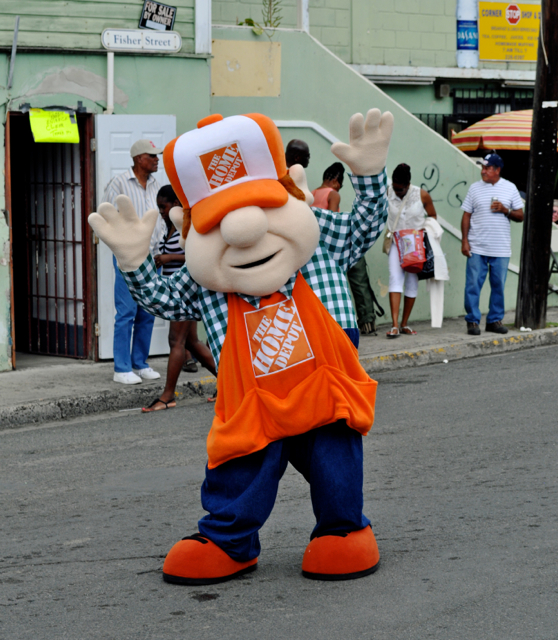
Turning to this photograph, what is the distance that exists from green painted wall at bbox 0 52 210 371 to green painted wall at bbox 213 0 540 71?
4.60 meters

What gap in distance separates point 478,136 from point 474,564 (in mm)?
10999

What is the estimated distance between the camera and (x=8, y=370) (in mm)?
9133

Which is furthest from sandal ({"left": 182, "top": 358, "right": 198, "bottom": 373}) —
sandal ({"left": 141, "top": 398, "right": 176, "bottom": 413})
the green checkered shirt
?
the green checkered shirt

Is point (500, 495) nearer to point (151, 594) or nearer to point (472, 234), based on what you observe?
point (151, 594)

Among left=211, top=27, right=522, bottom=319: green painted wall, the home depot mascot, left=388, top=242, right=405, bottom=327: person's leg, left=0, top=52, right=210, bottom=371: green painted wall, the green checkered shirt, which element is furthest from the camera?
left=211, top=27, right=522, bottom=319: green painted wall

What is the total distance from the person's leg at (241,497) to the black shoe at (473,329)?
7.08 metres

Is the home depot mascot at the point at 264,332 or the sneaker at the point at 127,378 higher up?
the home depot mascot at the point at 264,332

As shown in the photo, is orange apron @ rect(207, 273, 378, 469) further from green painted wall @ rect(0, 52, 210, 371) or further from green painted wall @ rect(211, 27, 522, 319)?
green painted wall @ rect(211, 27, 522, 319)

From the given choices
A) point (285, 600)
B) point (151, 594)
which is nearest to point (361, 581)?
point (285, 600)

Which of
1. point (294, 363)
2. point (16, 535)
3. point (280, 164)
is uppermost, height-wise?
point (280, 164)

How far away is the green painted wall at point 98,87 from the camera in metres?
8.92

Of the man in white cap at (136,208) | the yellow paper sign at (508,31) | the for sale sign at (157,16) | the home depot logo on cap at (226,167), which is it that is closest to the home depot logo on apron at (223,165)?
the home depot logo on cap at (226,167)

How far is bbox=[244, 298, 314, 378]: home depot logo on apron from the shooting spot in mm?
4066

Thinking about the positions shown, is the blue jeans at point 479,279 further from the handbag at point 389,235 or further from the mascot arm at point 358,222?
the mascot arm at point 358,222
